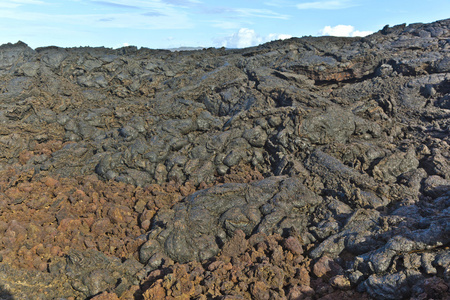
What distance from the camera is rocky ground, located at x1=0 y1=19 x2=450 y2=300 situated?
6270mm

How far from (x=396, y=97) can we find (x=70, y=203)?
12.8 metres

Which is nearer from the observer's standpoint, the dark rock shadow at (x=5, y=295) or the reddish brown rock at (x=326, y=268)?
the dark rock shadow at (x=5, y=295)

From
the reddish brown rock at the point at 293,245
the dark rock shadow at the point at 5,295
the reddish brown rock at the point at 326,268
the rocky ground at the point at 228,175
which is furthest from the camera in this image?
the reddish brown rock at the point at 293,245

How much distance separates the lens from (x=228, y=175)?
10.3m

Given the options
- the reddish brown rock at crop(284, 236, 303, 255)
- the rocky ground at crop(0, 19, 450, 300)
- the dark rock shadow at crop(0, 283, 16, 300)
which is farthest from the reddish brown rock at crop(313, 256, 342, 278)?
the dark rock shadow at crop(0, 283, 16, 300)

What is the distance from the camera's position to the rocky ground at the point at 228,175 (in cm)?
627

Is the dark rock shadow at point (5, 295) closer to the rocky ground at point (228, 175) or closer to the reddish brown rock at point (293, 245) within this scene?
the rocky ground at point (228, 175)

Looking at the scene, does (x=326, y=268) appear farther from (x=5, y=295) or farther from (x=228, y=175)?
(x=5, y=295)

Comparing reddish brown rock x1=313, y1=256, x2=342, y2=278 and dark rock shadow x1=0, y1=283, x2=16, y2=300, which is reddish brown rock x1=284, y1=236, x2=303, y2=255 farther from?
dark rock shadow x1=0, y1=283, x2=16, y2=300

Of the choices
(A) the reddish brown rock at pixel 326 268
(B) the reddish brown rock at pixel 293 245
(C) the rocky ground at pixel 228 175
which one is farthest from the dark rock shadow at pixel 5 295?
(A) the reddish brown rock at pixel 326 268

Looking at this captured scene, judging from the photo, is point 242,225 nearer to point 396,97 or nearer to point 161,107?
point 161,107

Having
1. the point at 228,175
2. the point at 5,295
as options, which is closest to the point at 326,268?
the point at 228,175

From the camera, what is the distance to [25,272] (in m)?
6.50

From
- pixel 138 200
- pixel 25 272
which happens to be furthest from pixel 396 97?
pixel 25 272
